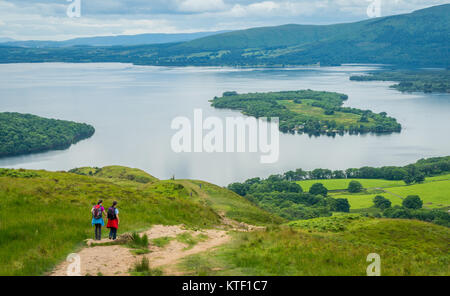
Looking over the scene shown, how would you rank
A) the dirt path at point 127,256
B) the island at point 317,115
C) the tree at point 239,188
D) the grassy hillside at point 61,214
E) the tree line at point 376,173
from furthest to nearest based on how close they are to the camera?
the island at point 317,115 → the tree line at point 376,173 → the tree at point 239,188 → the grassy hillside at point 61,214 → the dirt path at point 127,256

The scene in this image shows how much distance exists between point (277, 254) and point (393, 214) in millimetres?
52196

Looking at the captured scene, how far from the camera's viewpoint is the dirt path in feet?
Result: 46.7

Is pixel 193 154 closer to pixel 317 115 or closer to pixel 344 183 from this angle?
pixel 344 183

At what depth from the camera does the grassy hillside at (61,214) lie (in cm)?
1567

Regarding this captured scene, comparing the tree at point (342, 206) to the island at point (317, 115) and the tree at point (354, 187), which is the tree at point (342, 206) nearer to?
the tree at point (354, 187)

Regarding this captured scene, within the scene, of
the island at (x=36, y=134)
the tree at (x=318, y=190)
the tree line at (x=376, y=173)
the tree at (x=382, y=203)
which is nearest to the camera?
the tree at (x=382, y=203)

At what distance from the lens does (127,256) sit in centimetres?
1589

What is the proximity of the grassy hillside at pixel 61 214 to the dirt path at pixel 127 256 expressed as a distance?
0.85 meters

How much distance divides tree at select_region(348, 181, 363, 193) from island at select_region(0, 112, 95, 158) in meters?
75.4

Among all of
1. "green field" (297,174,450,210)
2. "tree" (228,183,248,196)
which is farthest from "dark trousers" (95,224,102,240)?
"green field" (297,174,450,210)

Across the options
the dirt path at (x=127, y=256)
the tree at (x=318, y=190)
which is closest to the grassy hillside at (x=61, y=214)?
the dirt path at (x=127, y=256)

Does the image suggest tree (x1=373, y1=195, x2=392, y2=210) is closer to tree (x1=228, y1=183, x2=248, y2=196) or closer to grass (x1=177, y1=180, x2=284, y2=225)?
tree (x1=228, y1=183, x2=248, y2=196)

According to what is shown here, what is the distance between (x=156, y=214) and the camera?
24188 mm
